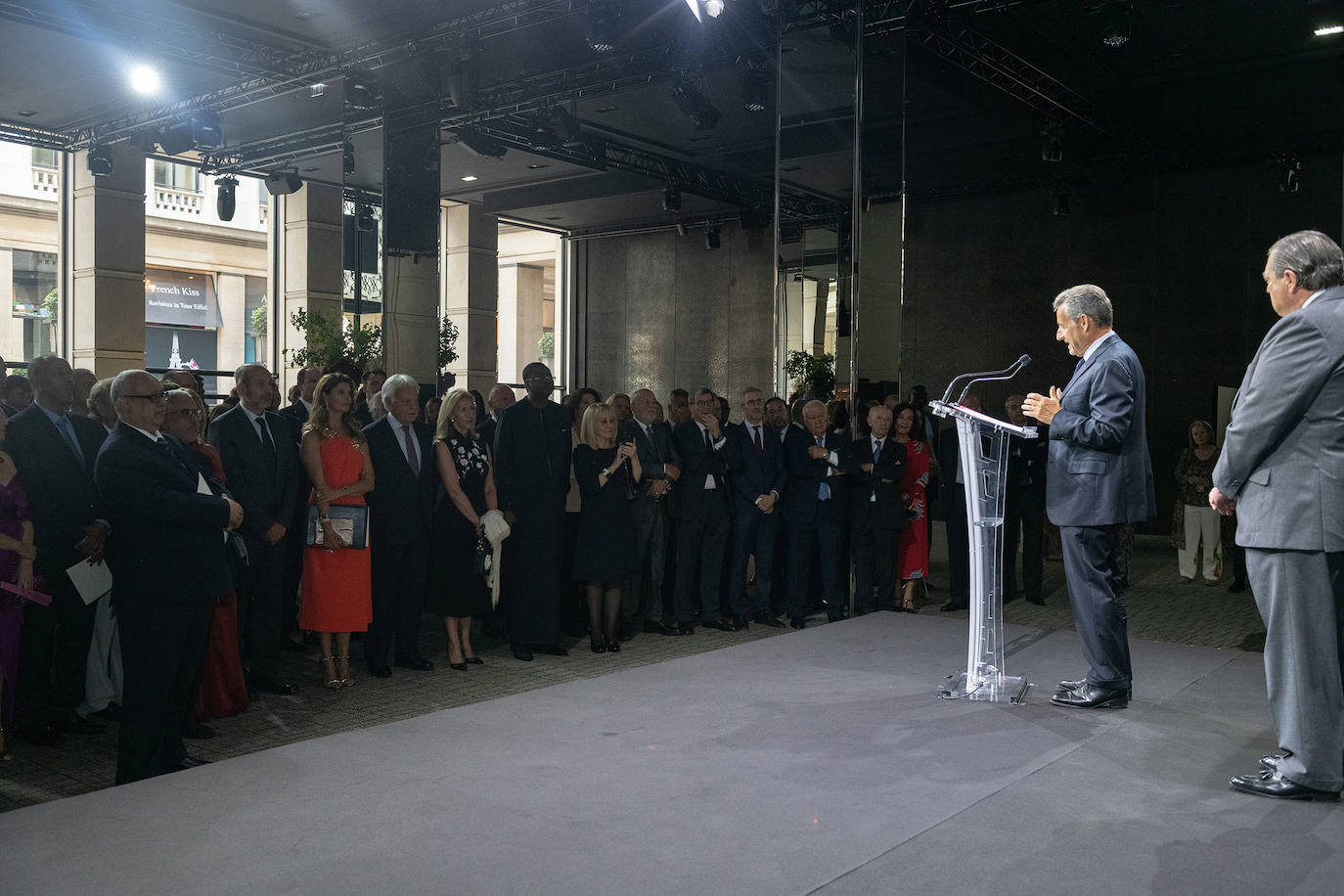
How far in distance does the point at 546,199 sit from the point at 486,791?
47.2 feet

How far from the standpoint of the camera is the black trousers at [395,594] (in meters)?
5.27

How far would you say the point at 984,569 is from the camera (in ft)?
12.9

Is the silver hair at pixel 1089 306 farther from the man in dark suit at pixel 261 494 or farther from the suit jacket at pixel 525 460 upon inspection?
the man in dark suit at pixel 261 494

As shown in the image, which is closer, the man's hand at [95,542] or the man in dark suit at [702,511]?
the man's hand at [95,542]

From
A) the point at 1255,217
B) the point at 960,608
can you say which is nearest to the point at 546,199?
the point at 1255,217

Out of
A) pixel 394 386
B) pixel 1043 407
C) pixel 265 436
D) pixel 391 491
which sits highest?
pixel 394 386

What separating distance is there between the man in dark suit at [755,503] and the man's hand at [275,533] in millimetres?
2890

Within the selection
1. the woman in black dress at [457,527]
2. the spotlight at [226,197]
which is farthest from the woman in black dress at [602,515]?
the spotlight at [226,197]

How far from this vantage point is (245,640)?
529 centimetres

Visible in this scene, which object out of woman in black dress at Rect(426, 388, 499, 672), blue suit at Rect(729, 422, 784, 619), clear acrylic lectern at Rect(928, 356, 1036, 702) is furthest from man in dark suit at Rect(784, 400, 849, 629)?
clear acrylic lectern at Rect(928, 356, 1036, 702)

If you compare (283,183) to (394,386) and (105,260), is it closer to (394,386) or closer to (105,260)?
(105,260)

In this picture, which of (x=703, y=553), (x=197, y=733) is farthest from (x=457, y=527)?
(x=703, y=553)

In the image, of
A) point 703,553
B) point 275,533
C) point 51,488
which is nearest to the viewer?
point 51,488

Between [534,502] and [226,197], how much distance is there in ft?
37.6
